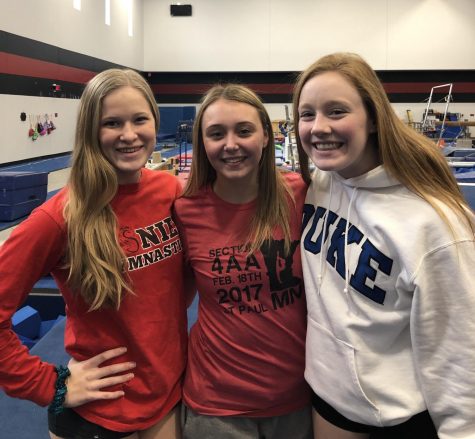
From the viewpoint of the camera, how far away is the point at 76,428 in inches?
51.1

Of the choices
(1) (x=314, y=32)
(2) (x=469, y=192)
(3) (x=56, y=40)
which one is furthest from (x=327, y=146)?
(1) (x=314, y=32)

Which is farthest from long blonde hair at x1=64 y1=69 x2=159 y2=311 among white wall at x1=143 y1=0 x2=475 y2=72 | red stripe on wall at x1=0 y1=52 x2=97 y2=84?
white wall at x1=143 y1=0 x2=475 y2=72

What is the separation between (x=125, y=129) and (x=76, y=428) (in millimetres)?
869

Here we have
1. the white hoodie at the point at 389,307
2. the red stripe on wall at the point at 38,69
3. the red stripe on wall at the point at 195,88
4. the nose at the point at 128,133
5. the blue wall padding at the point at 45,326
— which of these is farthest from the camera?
the red stripe on wall at the point at 195,88

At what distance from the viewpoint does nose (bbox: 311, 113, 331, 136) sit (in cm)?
119

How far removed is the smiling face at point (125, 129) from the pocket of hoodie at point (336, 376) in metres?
0.70

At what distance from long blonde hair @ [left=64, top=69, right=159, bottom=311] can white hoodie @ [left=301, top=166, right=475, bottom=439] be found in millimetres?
554

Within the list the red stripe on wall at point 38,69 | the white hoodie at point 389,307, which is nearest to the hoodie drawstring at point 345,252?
the white hoodie at point 389,307

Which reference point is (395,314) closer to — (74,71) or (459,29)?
(74,71)

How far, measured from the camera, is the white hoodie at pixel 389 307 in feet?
3.45

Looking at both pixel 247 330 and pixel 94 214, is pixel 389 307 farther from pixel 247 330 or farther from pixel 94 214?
pixel 94 214

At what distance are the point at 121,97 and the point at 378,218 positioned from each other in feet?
2.56

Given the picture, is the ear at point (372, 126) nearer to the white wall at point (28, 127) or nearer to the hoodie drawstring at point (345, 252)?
the hoodie drawstring at point (345, 252)

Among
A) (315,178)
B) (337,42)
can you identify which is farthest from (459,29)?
(315,178)
